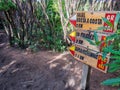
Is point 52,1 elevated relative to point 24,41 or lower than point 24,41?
elevated

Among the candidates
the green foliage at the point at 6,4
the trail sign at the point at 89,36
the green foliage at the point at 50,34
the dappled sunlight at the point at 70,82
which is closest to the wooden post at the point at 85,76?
the trail sign at the point at 89,36

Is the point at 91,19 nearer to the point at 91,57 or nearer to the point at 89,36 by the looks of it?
the point at 89,36

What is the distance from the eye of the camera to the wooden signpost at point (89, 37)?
2412 millimetres

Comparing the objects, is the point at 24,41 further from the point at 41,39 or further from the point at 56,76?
the point at 56,76

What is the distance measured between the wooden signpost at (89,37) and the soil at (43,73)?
2.27ft

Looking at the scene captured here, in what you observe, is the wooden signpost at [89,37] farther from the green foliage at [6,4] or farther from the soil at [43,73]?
the green foliage at [6,4]

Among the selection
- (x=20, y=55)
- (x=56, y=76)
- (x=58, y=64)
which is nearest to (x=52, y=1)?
(x=20, y=55)

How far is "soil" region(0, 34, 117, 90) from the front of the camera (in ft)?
12.7

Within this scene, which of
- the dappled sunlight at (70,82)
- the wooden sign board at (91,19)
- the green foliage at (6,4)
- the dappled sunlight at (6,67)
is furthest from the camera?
the green foliage at (6,4)

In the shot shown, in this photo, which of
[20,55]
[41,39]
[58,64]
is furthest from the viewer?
[41,39]

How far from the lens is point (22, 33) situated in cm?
620

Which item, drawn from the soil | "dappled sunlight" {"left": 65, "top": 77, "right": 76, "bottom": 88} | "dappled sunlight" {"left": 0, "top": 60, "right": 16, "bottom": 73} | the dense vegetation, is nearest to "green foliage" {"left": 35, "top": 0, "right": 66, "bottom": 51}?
the dense vegetation

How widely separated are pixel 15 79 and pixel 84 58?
2150 mm

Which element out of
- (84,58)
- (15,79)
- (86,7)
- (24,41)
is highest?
(86,7)
